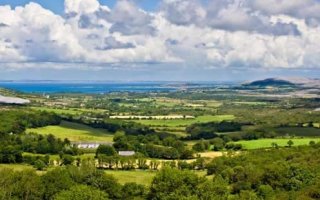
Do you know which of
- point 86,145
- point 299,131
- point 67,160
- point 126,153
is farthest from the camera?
point 299,131

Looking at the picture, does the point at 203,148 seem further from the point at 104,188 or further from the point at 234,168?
the point at 104,188

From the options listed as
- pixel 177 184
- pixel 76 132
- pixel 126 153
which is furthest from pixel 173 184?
pixel 76 132

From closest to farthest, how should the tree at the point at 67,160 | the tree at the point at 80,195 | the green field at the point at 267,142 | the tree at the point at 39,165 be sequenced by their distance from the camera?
the tree at the point at 80,195
the tree at the point at 39,165
the tree at the point at 67,160
the green field at the point at 267,142

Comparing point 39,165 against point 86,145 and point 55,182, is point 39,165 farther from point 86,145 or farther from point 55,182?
point 86,145

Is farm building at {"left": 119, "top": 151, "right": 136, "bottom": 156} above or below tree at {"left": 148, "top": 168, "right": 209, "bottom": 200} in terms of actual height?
below

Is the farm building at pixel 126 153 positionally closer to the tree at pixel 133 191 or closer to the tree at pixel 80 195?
the tree at pixel 133 191

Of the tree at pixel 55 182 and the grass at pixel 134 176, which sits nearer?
the tree at pixel 55 182

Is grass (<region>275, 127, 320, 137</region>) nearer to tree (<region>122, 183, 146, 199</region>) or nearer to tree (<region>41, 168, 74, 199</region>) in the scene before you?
Result: tree (<region>122, 183, 146, 199</region>)

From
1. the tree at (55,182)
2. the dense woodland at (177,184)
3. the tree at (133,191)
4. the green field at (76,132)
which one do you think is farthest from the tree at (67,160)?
the green field at (76,132)

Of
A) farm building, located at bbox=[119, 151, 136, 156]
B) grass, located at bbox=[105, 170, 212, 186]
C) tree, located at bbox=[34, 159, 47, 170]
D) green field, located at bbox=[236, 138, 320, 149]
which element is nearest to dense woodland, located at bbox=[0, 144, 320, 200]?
grass, located at bbox=[105, 170, 212, 186]
